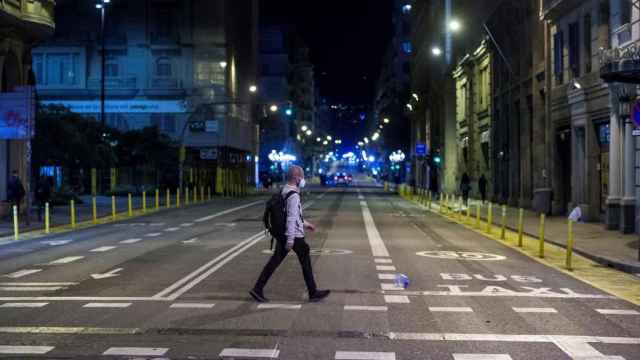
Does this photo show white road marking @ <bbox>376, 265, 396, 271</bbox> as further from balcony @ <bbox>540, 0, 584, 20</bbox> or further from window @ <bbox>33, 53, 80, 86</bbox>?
window @ <bbox>33, 53, 80, 86</bbox>

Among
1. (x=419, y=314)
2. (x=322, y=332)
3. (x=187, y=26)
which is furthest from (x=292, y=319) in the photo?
(x=187, y=26)

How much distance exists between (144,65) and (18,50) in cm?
4094

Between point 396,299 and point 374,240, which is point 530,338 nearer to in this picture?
point 396,299

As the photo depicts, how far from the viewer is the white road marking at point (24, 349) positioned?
344 inches

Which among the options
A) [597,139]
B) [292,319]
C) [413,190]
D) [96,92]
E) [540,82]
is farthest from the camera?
[96,92]

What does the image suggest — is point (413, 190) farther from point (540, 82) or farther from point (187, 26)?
point (540, 82)

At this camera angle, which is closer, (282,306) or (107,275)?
(282,306)

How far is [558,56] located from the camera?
3409 centimetres

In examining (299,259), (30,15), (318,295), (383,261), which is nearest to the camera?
(299,259)

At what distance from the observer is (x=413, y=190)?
68.6 meters

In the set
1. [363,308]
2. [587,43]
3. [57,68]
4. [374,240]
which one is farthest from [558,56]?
[57,68]

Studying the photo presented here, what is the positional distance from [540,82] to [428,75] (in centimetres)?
4931

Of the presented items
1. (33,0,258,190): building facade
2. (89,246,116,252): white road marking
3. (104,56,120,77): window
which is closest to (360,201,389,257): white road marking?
(89,246,116,252): white road marking

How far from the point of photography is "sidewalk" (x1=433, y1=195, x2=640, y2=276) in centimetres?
1786
